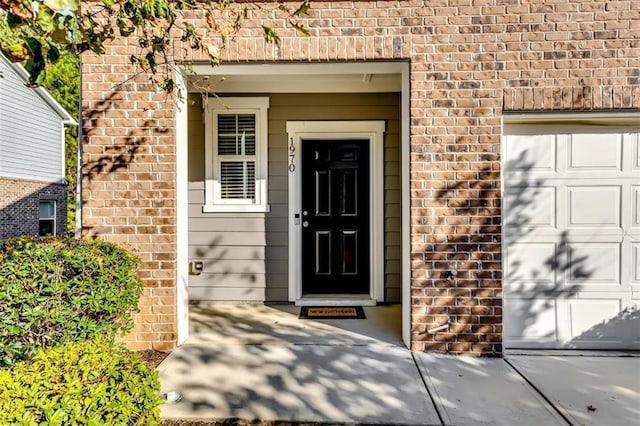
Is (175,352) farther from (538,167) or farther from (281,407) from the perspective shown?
(538,167)

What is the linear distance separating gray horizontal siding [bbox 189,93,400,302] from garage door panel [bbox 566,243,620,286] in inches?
79.5

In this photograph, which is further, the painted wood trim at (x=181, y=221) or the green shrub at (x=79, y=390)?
the painted wood trim at (x=181, y=221)

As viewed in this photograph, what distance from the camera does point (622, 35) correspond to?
3.35 meters

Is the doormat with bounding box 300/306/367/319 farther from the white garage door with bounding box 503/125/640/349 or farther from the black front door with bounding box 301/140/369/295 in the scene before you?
the white garage door with bounding box 503/125/640/349

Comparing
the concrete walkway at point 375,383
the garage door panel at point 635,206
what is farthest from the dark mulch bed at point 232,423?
the garage door panel at point 635,206

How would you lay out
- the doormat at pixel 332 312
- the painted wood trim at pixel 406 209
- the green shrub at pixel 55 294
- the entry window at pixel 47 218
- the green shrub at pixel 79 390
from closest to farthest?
the green shrub at pixel 79 390, the green shrub at pixel 55 294, the painted wood trim at pixel 406 209, the doormat at pixel 332 312, the entry window at pixel 47 218

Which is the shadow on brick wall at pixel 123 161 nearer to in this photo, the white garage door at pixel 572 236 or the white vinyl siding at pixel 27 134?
the white garage door at pixel 572 236

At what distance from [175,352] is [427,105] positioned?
3145 millimetres

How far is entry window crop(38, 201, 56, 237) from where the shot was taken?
1472cm

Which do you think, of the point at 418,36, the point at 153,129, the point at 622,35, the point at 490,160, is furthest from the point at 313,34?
the point at 622,35

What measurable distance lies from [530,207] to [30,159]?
1621 centimetres

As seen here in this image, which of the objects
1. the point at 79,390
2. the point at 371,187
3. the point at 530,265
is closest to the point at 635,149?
the point at 530,265

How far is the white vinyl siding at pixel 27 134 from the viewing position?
41.6 feet

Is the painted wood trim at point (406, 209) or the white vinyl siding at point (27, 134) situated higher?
the white vinyl siding at point (27, 134)
